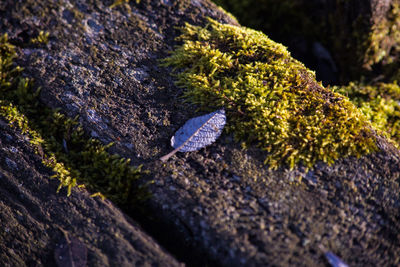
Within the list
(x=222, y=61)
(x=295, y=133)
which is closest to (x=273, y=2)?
(x=222, y=61)

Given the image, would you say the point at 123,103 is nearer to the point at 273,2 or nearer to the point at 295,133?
the point at 295,133

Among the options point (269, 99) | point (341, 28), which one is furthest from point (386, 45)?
point (269, 99)

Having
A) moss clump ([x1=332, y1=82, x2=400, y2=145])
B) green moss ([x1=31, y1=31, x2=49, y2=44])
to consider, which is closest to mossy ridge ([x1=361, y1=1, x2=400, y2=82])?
moss clump ([x1=332, y1=82, x2=400, y2=145])

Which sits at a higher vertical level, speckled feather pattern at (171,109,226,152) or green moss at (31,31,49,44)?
speckled feather pattern at (171,109,226,152)

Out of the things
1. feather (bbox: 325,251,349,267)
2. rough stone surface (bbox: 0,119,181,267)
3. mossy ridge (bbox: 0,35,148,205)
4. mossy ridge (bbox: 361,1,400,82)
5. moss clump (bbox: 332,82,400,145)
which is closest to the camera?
feather (bbox: 325,251,349,267)

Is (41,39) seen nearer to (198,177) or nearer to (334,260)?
(198,177)

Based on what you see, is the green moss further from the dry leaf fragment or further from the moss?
the moss
